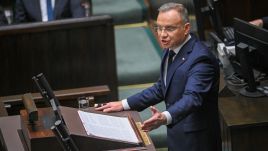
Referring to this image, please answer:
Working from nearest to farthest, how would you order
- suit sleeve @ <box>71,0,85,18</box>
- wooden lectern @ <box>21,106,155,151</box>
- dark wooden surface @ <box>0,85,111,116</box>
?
wooden lectern @ <box>21,106,155,151</box>
dark wooden surface @ <box>0,85,111,116</box>
suit sleeve @ <box>71,0,85,18</box>

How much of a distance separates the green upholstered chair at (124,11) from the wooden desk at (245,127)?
1.69 metres

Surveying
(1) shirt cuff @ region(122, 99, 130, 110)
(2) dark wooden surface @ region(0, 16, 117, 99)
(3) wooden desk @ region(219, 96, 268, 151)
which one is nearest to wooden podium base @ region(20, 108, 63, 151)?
(1) shirt cuff @ region(122, 99, 130, 110)

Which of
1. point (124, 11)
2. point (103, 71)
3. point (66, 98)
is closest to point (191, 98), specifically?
point (66, 98)

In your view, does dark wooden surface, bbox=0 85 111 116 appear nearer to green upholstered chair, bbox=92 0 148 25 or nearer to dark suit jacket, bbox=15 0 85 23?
dark suit jacket, bbox=15 0 85 23

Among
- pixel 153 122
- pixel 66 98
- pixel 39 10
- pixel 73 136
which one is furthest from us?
pixel 39 10

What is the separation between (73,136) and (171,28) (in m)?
0.46

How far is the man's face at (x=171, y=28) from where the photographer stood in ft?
6.02

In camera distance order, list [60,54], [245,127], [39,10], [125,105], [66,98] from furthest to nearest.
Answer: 1. [39,10]
2. [60,54]
3. [66,98]
4. [245,127]
5. [125,105]

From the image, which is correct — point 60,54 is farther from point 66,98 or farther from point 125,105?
point 125,105

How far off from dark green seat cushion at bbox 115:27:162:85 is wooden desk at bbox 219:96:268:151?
3.24 ft

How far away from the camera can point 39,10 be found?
119 inches

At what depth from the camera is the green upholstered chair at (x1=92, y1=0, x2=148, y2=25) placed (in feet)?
12.7

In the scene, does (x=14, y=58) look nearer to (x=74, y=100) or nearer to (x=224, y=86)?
(x=74, y=100)

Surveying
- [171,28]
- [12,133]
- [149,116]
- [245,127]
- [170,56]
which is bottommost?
[149,116]
